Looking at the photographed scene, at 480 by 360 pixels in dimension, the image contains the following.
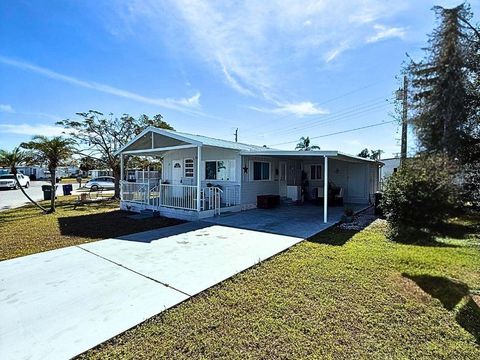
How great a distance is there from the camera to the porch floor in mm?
8227

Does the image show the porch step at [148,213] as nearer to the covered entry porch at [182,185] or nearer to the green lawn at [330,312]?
the covered entry porch at [182,185]

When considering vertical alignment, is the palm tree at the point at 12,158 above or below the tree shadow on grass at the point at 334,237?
above

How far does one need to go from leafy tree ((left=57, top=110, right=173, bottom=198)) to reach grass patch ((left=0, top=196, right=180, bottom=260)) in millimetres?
8484

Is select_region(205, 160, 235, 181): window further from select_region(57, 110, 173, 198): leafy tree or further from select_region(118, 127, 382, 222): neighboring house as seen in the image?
select_region(57, 110, 173, 198): leafy tree

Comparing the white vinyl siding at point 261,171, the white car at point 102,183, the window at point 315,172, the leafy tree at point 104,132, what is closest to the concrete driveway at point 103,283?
the white vinyl siding at point 261,171

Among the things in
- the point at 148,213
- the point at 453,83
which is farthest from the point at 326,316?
the point at 148,213

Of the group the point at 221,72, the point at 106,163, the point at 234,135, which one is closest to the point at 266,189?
the point at 221,72

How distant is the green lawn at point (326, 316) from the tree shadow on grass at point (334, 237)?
4.76 ft

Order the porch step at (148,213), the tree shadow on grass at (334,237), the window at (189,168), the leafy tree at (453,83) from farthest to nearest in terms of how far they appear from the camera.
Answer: the window at (189,168)
the porch step at (148,213)
the tree shadow on grass at (334,237)
the leafy tree at (453,83)

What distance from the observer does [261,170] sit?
13602mm

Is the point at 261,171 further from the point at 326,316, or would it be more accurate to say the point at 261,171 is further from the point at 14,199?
the point at 14,199

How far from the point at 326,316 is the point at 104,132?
20456mm

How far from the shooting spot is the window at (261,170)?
519 inches

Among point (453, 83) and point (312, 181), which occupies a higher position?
point (453, 83)
